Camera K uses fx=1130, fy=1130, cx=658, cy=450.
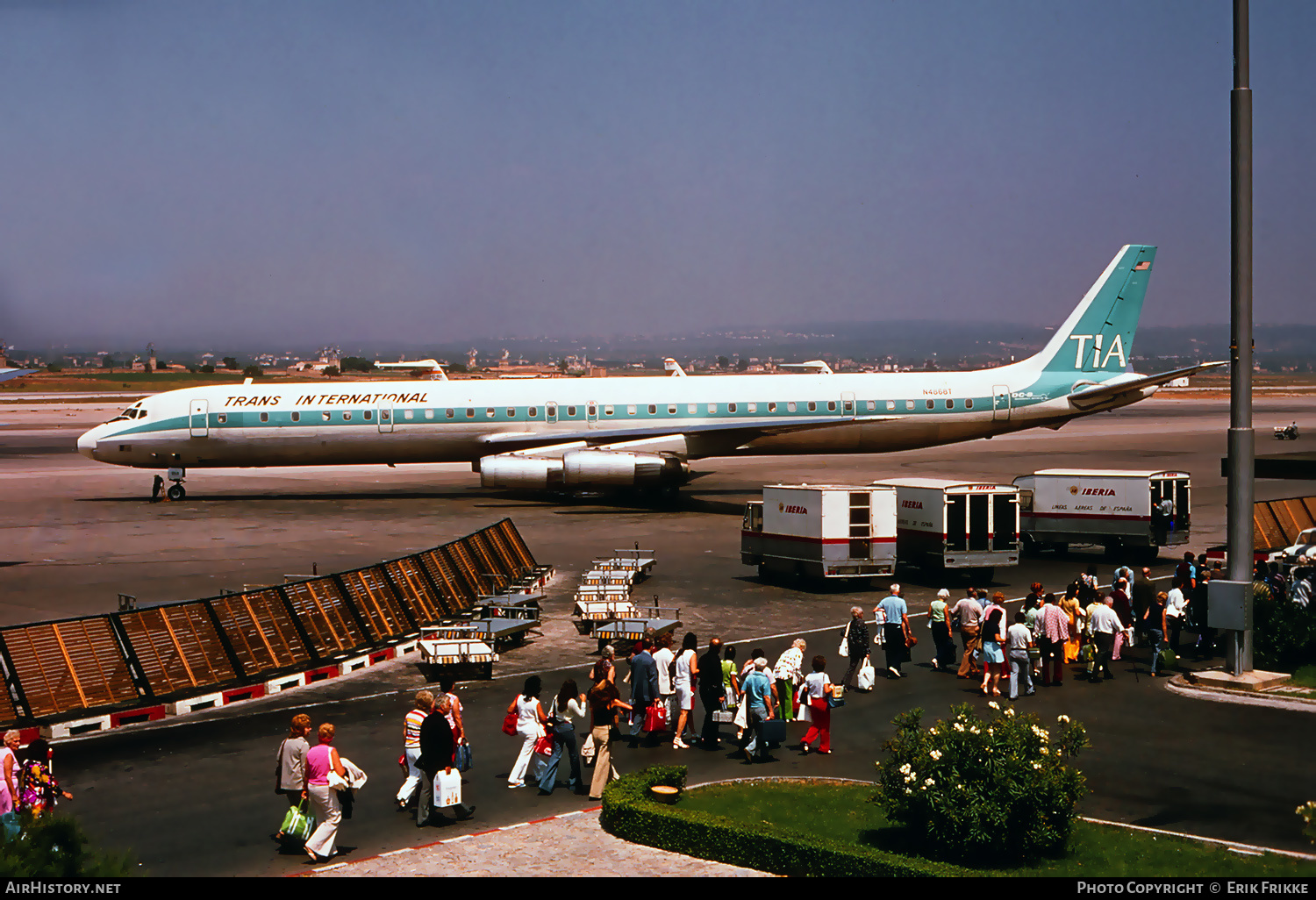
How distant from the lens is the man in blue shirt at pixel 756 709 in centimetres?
1652

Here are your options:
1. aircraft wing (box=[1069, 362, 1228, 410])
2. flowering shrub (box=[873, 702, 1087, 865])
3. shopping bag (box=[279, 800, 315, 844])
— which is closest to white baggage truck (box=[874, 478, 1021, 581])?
flowering shrub (box=[873, 702, 1087, 865])

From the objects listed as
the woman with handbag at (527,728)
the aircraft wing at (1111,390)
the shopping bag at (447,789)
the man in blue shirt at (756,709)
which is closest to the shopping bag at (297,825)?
the shopping bag at (447,789)

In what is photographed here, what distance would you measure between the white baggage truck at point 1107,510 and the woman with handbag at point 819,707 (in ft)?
62.9

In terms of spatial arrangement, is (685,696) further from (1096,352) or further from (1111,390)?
(1096,352)

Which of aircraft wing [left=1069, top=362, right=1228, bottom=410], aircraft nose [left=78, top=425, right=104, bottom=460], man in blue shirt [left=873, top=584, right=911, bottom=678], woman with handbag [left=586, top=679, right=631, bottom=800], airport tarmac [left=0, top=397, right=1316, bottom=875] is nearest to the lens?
airport tarmac [left=0, top=397, right=1316, bottom=875]

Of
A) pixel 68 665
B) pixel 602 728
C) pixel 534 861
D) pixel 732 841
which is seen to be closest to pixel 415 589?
pixel 68 665

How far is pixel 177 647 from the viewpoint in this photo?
65.0 ft

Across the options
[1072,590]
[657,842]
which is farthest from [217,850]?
[1072,590]

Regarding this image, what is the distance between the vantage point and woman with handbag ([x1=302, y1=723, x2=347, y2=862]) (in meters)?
12.5

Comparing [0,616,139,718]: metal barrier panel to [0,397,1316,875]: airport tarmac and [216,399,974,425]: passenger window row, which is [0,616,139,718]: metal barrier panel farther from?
[216,399,974,425]: passenger window row

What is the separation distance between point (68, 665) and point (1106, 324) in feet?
146

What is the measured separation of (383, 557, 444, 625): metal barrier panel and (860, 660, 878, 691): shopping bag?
32.6 feet

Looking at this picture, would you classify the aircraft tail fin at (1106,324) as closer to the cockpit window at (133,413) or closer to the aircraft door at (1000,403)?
the aircraft door at (1000,403)

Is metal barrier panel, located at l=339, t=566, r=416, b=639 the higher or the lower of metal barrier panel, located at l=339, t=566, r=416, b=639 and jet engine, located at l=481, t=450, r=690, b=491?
the lower
